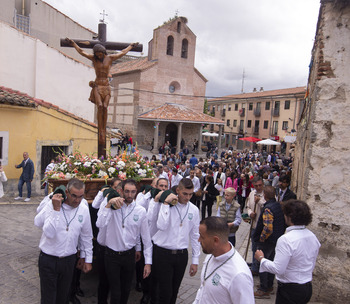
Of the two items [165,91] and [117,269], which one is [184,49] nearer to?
[165,91]

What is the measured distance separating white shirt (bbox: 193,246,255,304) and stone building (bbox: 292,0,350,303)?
2.97 meters

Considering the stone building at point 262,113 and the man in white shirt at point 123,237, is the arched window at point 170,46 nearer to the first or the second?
the stone building at point 262,113

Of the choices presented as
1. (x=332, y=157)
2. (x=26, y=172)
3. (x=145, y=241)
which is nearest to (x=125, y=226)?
(x=145, y=241)

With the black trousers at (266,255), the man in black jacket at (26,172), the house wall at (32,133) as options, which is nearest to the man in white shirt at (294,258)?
the black trousers at (266,255)

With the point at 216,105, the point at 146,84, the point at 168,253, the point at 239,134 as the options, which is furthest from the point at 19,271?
the point at 216,105

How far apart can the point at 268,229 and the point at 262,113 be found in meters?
41.0

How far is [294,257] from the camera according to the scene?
11.0 feet

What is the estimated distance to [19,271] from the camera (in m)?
5.51

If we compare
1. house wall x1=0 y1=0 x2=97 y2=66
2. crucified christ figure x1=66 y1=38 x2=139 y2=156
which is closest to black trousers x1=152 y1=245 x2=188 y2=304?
crucified christ figure x1=66 y1=38 x2=139 y2=156

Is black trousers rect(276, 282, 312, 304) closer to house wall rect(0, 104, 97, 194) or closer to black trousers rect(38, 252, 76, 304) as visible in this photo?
black trousers rect(38, 252, 76, 304)

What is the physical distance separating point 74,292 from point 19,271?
1.51 meters

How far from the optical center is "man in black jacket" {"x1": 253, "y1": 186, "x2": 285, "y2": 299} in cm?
492

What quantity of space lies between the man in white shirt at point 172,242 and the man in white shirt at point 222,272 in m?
1.37

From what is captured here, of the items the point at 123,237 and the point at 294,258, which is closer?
A: the point at 294,258
